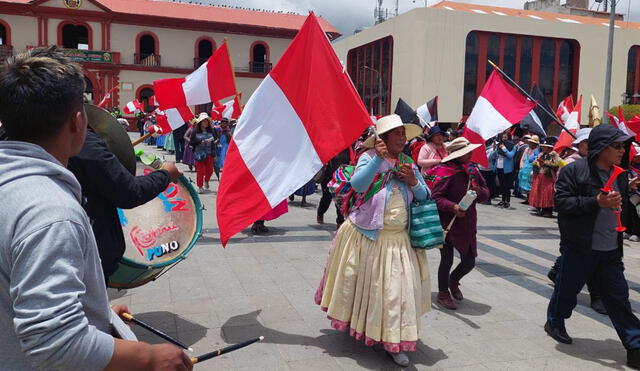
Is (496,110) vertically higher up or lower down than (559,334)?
higher up

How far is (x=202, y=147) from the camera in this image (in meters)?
10.9

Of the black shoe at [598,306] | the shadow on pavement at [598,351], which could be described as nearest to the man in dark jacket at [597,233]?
the shadow on pavement at [598,351]

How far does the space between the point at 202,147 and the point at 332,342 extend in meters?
7.66

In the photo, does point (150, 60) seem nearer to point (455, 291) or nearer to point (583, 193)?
point (455, 291)

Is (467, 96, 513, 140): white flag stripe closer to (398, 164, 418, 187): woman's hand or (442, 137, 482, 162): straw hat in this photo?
(442, 137, 482, 162): straw hat

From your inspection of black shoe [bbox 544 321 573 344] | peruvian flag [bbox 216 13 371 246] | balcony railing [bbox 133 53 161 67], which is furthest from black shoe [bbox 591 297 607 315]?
balcony railing [bbox 133 53 161 67]

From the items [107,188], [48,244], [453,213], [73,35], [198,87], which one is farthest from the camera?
[73,35]

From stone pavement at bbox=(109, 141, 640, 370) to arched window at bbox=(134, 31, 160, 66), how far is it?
34.4 meters

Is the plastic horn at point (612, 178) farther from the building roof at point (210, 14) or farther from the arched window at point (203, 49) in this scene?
the arched window at point (203, 49)

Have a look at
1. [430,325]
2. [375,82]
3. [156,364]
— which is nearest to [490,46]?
[375,82]

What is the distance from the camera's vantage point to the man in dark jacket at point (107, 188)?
274cm

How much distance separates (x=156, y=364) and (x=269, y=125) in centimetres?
264

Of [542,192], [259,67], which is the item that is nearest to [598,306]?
[542,192]

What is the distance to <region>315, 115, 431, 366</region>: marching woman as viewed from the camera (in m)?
3.49
